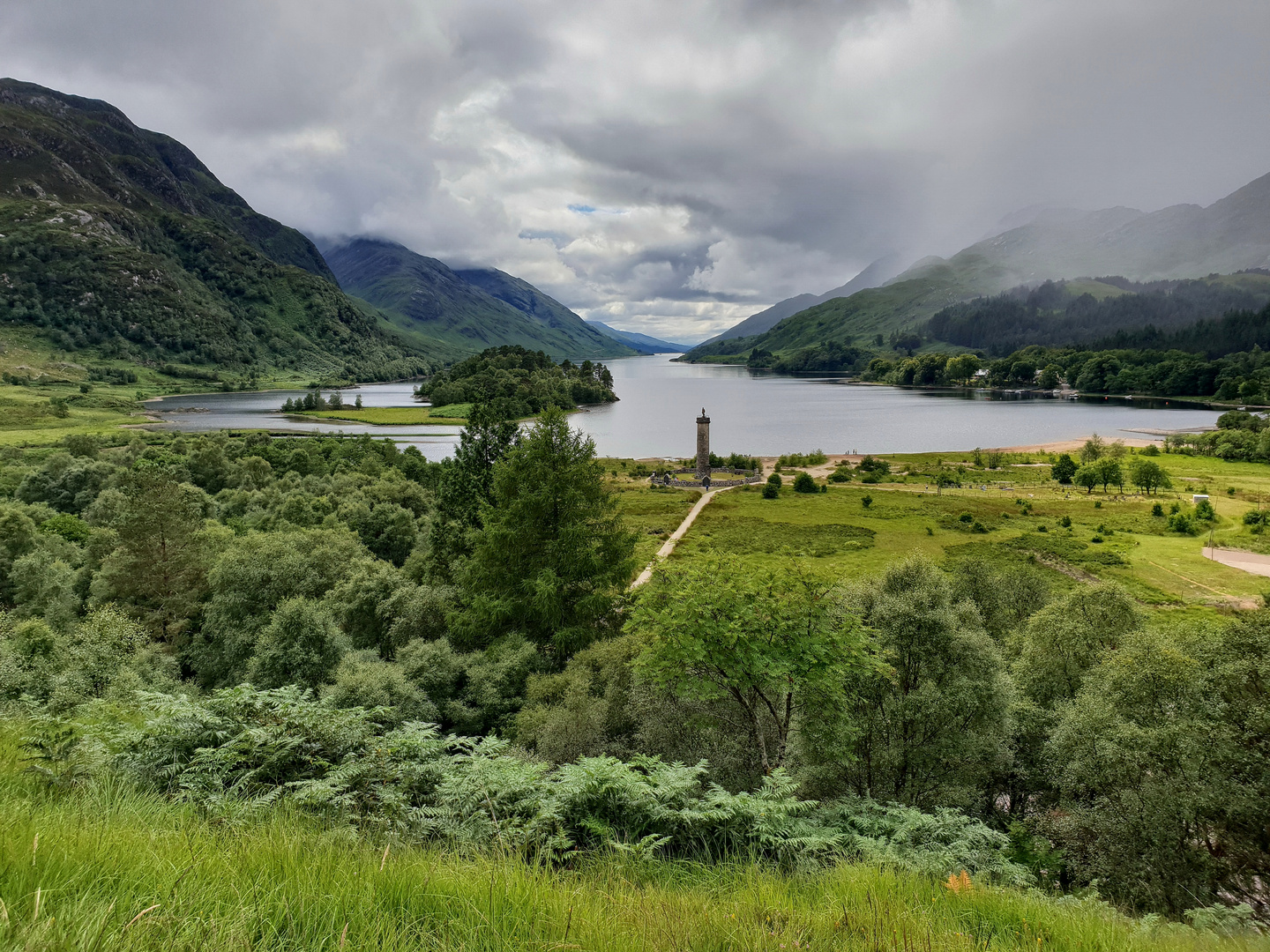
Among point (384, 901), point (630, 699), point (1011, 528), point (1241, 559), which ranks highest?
point (384, 901)

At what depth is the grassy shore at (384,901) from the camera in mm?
2863

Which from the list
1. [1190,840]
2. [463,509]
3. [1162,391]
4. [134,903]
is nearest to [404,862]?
[134,903]

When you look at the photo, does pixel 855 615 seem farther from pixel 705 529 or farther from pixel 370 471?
pixel 370 471

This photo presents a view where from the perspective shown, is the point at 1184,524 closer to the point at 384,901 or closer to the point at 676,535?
the point at 676,535

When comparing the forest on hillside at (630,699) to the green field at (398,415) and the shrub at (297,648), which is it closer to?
the shrub at (297,648)

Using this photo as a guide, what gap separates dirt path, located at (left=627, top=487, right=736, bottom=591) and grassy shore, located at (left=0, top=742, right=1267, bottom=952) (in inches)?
1003

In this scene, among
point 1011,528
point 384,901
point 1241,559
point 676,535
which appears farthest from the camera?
point 1011,528

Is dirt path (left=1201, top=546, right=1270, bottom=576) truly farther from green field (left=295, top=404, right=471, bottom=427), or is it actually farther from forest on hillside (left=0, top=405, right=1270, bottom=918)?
green field (left=295, top=404, right=471, bottom=427)

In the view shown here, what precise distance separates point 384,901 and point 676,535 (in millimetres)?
50239

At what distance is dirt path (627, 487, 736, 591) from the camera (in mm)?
36281

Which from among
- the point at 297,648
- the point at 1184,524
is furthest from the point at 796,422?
the point at 297,648

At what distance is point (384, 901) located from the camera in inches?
139

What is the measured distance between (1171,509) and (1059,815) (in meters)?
62.3

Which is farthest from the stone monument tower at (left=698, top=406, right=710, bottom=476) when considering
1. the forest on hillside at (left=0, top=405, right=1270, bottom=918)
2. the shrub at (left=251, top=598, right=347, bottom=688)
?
the shrub at (left=251, top=598, right=347, bottom=688)
